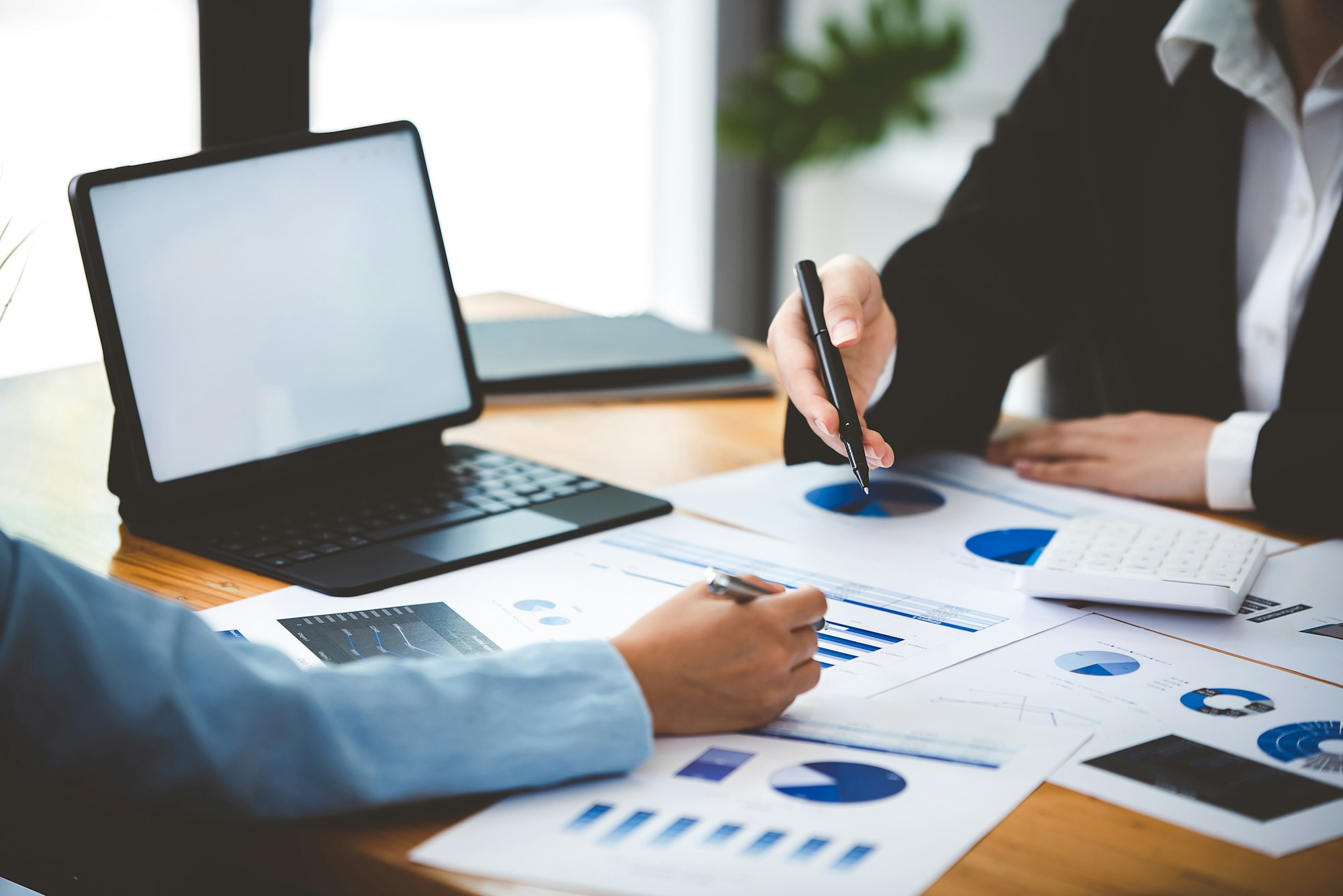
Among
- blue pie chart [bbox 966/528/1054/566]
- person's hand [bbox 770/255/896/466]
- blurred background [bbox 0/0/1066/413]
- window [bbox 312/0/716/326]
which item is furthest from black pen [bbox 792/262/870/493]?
window [bbox 312/0/716/326]

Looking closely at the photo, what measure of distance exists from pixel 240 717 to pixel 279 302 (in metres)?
0.51

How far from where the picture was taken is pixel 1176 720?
0.71 m

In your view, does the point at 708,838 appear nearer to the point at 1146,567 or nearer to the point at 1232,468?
the point at 1146,567

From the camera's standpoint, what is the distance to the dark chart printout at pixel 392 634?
768mm

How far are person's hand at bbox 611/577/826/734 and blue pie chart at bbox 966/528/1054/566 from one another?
0.31 meters

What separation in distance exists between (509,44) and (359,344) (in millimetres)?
2304

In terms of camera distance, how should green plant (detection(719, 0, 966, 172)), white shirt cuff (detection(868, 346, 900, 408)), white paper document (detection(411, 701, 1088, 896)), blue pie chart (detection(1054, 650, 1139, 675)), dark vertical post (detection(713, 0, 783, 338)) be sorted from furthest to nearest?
dark vertical post (detection(713, 0, 783, 338)) → green plant (detection(719, 0, 966, 172)) → white shirt cuff (detection(868, 346, 900, 408)) → blue pie chart (detection(1054, 650, 1139, 675)) → white paper document (detection(411, 701, 1088, 896))

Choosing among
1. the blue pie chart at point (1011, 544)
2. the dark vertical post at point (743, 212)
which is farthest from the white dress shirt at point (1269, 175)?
the dark vertical post at point (743, 212)

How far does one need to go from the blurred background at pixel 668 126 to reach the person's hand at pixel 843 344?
1559 mm

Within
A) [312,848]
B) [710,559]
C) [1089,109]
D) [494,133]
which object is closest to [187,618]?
[312,848]

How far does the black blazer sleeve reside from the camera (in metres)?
1.24

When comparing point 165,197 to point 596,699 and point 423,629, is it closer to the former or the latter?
point 423,629

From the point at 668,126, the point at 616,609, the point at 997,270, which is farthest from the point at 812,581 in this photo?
the point at 668,126

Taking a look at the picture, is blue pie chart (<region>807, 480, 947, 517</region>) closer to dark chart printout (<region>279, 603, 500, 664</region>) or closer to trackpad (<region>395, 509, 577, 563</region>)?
trackpad (<region>395, 509, 577, 563</region>)
